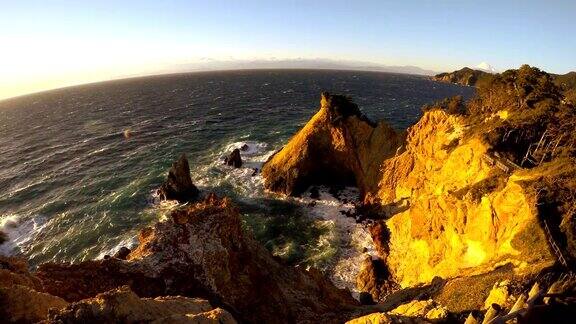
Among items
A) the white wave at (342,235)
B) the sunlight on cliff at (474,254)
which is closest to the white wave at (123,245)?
the white wave at (342,235)

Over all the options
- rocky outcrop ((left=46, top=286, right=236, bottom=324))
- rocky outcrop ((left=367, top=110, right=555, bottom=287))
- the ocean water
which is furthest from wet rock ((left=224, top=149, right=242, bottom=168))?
rocky outcrop ((left=46, top=286, right=236, bottom=324))

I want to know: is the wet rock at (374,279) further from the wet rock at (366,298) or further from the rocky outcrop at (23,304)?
the rocky outcrop at (23,304)

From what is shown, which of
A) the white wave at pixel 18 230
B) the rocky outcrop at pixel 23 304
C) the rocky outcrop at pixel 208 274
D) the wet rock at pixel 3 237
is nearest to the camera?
the rocky outcrop at pixel 23 304

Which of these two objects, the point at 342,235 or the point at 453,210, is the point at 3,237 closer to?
the point at 342,235

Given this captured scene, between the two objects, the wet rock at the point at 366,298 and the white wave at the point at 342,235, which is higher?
the white wave at the point at 342,235

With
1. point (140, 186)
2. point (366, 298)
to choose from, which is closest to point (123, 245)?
point (140, 186)

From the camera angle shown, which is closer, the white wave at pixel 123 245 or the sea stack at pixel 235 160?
the white wave at pixel 123 245

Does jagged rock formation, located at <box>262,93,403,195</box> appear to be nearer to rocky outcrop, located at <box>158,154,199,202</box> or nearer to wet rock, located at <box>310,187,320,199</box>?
wet rock, located at <box>310,187,320,199</box>
